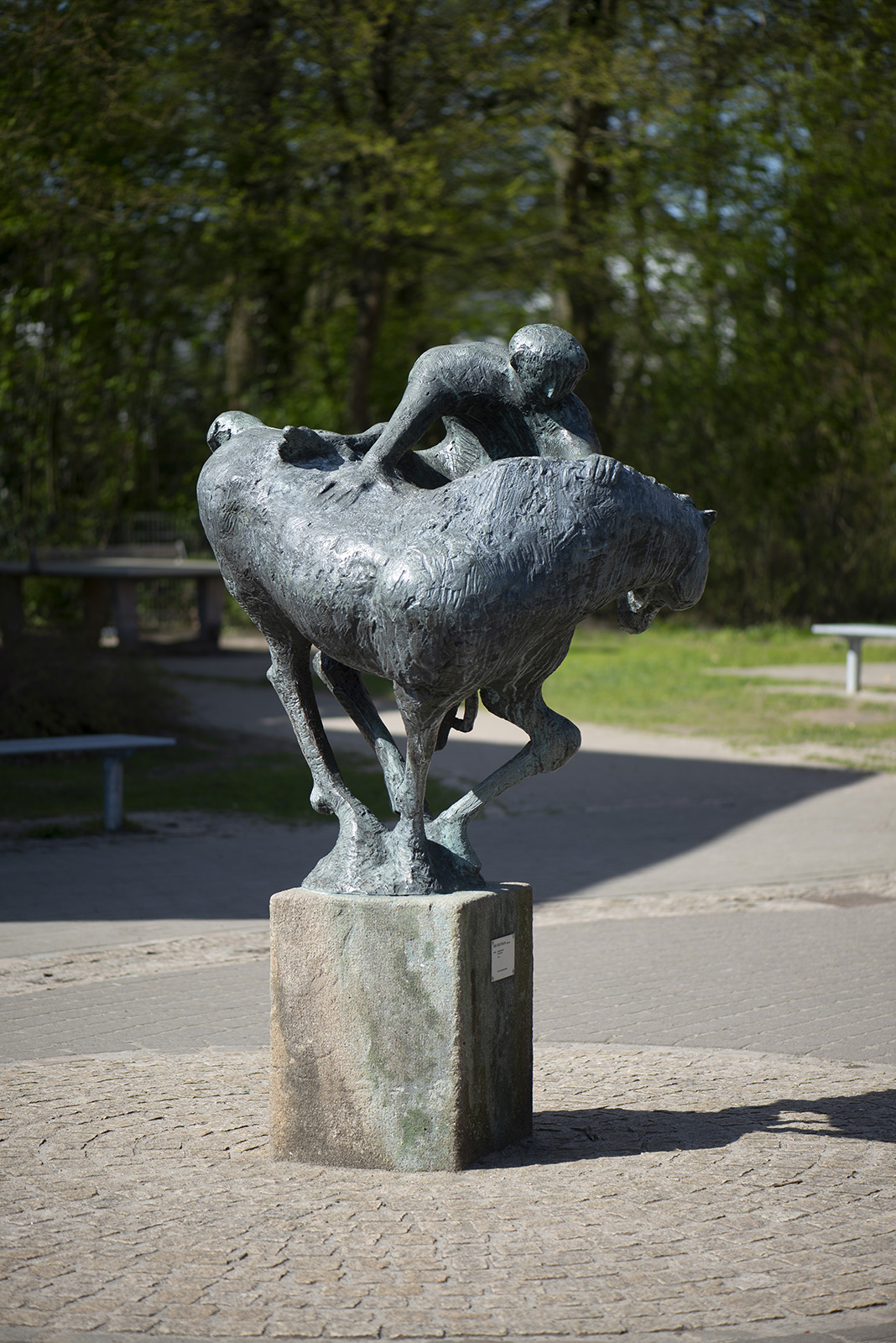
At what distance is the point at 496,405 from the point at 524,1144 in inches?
81.8

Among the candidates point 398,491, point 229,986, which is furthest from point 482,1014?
point 229,986

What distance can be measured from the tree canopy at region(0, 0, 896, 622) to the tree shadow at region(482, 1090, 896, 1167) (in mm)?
17344

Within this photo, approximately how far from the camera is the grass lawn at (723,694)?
44.0ft

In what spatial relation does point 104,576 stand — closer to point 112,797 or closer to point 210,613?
point 210,613

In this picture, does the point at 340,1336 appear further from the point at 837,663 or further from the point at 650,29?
the point at 650,29

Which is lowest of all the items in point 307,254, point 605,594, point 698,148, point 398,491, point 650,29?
point 605,594

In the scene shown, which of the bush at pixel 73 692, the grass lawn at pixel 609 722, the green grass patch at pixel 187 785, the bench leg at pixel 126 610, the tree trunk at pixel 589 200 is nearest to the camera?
the green grass patch at pixel 187 785

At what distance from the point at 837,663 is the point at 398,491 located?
55.3ft

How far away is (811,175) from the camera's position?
23250 mm

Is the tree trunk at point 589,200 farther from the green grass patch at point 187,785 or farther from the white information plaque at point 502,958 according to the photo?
the white information plaque at point 502,958

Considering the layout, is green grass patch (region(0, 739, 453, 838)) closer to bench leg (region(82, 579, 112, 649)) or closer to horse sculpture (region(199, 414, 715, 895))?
horse sculpture (region(199, 414, 715, 895))

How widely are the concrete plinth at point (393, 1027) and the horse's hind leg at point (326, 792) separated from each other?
3.7 inches

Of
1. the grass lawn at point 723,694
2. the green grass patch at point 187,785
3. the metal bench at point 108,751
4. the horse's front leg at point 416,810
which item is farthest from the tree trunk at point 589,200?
the horse's front leg at point 416,810

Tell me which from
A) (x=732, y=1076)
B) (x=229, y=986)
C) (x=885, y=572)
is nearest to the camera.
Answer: (x=732, y=1076)
